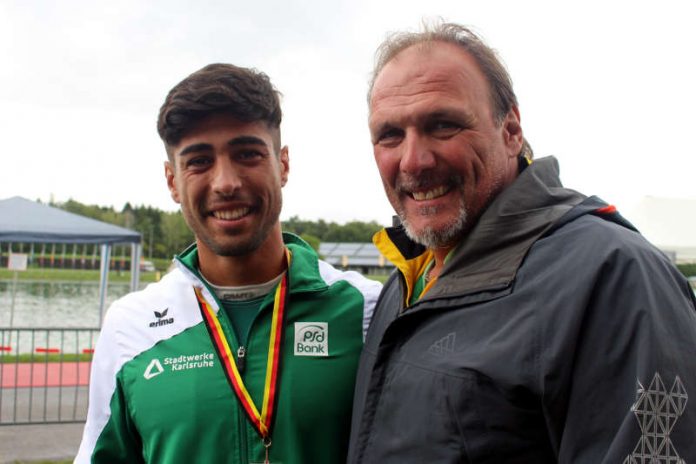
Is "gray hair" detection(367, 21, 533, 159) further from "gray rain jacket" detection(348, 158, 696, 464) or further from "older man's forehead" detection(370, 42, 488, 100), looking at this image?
"gray rain jacket" detection(348, 158, 696, 464)

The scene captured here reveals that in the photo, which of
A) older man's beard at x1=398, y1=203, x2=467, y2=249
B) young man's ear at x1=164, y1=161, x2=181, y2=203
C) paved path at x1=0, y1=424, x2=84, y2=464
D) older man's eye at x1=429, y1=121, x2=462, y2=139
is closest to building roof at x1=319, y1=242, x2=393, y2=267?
paved path at x1=0, y1=424, x2=84, y2=464

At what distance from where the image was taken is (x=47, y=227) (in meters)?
12.7

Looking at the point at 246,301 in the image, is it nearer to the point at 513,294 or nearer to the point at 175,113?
the point at 175,113

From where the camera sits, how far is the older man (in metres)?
1.50

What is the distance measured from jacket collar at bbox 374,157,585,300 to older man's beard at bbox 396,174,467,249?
0.07 metres

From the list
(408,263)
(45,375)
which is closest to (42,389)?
(45,375)

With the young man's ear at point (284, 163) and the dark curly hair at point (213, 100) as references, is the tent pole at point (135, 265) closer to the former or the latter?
the young man's ear at point (284, 163)

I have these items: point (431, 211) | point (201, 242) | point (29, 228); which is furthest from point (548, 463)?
point (29, 228)

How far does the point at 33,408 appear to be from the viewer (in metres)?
8.75

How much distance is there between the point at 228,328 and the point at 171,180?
0.73m

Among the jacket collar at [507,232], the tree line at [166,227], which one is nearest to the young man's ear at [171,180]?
the jacket collar at [507,232]

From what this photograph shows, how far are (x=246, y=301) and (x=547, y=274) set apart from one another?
1.39m

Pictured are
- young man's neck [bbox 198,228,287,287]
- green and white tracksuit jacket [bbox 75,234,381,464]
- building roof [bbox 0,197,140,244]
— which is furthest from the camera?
building roof [bbox 0,197,140,244]

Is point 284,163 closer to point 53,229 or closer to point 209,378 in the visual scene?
point 209,378
